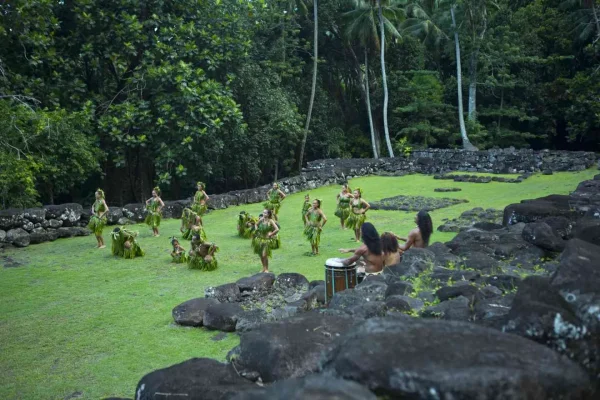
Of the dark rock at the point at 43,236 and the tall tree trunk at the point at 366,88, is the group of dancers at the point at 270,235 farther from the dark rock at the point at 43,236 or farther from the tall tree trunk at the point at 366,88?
the tall tree trunk at the point at 366,88

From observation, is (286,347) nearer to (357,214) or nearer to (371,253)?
(371,253)

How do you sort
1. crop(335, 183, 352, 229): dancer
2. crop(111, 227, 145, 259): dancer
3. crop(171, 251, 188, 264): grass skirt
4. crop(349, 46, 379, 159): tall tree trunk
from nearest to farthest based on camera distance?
1. crop(171, 251, 188, 264): grass skirt
2. crop(111, 227, 145, 259): dancer
3. crop(335, 183, 352, 229): dancer
4. crop(349, 46, 379, 159): tall tree trunk

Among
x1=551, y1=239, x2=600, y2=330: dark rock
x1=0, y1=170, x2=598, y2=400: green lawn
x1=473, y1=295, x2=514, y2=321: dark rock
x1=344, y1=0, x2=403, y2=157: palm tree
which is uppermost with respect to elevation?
x1=344, y1=0, x2=403, y2=157: palm tree

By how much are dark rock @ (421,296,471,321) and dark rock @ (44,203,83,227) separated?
1375cm

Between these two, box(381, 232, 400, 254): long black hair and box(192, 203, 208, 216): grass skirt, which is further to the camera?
box(192, 203, 208, 216): grass skirt

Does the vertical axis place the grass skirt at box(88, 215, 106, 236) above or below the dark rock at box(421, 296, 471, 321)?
below

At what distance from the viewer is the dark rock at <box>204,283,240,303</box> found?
27.3 ft

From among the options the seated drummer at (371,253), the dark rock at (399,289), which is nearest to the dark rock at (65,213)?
the seated drummer at (371,253)

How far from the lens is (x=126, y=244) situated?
12516 millimetres

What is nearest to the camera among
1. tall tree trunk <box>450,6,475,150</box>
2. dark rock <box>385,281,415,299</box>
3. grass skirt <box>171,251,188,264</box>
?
dark rock <box>385,281,415,299</box>

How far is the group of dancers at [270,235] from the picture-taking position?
765 cm

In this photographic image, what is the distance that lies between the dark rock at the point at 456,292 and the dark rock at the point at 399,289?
1.11 ft

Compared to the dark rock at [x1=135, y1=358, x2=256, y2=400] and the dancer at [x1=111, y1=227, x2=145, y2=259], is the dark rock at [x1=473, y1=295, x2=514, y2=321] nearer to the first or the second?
the dark rock at [x1=135, y1=358, x2=256, y2=400]

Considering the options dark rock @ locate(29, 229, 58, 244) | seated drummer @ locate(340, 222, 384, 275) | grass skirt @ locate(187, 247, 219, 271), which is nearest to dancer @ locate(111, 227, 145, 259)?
grass skirt @ locate(187, 247, 219, 271)
